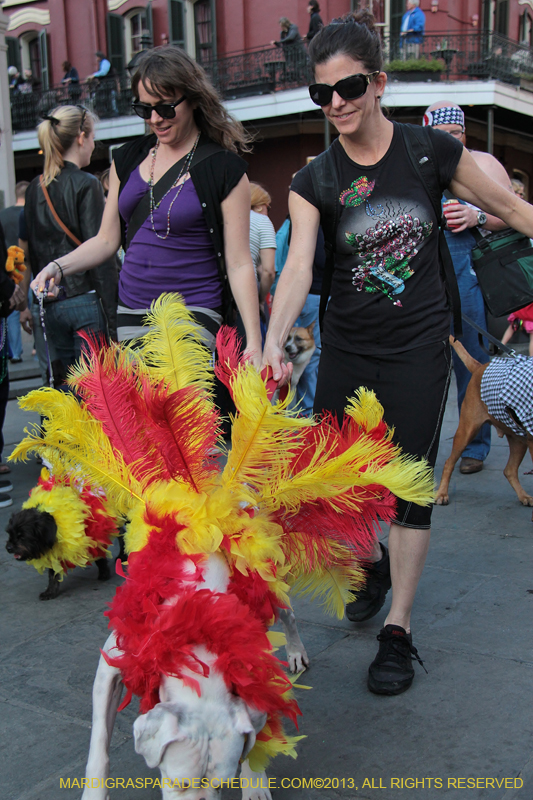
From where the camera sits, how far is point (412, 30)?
20.8m

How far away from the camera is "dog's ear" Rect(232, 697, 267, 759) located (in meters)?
1.70

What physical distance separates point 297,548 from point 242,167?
164 centimetres

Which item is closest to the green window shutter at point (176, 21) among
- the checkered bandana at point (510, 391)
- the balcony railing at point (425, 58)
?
the balcony railing at point (425, 58)

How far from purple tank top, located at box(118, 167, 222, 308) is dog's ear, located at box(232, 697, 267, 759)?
1.74 metres

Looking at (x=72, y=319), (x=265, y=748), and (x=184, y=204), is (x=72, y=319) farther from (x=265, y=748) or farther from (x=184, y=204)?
(x=265, y=748)

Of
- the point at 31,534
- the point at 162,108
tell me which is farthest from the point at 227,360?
the point at 31,534

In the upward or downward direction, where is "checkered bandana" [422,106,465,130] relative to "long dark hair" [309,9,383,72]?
downward

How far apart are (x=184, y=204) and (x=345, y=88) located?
31.2 inches

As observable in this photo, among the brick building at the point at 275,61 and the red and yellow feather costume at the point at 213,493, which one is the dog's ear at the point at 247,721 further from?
the brick building at the point at 275,61

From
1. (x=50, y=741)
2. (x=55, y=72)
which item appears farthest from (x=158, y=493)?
(x=55, y=72)

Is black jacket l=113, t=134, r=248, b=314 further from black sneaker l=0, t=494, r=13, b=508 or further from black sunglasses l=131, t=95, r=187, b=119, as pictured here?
black sneaker l=0, t=494, r=13, b=508

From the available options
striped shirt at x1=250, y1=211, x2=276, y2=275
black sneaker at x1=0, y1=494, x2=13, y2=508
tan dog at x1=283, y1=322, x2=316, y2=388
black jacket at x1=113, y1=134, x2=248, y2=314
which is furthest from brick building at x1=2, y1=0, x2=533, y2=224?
black jacket at x1=113, y1=134, x2=248, y2=314

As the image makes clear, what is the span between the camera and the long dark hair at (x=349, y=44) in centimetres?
258

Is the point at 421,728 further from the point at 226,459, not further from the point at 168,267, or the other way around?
the point at 168,267
